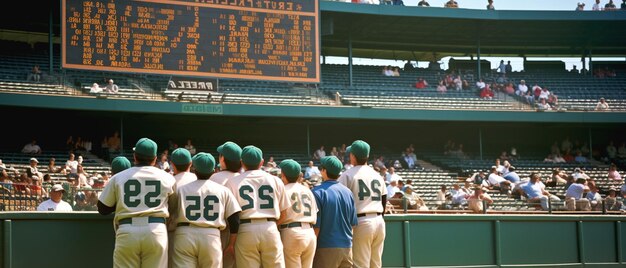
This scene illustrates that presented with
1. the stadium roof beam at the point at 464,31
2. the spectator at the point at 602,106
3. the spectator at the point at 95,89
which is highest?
the stadium roof beam at the point at 464,31

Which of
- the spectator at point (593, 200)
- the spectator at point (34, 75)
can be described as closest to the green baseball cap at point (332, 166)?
the spectator at point (593, 200)

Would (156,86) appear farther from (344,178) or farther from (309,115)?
(344,178)

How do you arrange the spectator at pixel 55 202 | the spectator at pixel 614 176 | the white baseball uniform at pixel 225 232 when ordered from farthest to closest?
the spectator at pixel 614 176, the spectator at pixel 55 202, the white baseball uniform at pixel 225 232

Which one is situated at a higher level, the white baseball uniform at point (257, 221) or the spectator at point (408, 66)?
the spectator at point (408, 66)

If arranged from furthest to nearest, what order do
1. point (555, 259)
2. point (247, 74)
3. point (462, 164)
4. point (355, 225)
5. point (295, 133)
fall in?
point (295, 133) → point (462, 164) → point (247, 74) → point (555, 259) → point (355, 225)

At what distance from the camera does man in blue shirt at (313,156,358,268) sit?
9.62 m

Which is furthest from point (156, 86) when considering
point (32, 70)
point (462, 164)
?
point (462, 164)

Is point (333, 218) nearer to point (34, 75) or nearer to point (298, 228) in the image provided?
point (298, 228)

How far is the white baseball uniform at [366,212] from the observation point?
398 inches

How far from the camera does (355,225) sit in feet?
32.7

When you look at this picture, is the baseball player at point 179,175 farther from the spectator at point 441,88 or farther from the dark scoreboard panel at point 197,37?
the spectator at point 441,88

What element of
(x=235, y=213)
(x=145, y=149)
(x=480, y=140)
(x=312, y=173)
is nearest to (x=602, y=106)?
(x=480, y=140)

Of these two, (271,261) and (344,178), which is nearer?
(271,261)

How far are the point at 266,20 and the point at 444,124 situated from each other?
9.88 m
